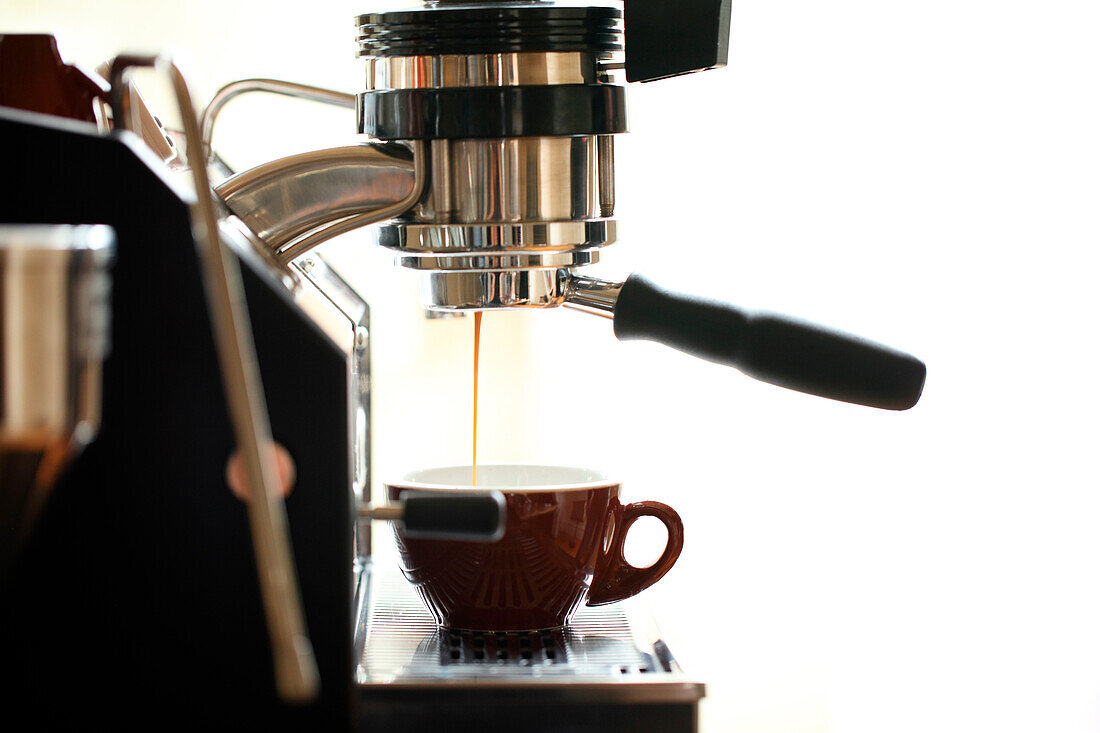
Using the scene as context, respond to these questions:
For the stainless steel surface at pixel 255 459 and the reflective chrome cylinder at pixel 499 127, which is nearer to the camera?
the stainless steel surface at pixel 255 459

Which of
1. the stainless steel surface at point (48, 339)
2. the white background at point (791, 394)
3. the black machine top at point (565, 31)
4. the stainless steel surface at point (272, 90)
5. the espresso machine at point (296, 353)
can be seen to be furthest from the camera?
the white background at point (791, 394)

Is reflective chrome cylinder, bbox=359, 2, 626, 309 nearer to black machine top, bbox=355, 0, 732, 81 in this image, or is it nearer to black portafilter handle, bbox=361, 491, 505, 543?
black machine top, bbox=355, 0, 732, 81

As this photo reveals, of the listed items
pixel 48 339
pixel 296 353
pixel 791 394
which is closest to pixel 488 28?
pixel 296 353

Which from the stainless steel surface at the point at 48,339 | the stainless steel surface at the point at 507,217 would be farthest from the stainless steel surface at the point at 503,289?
the stainless steel surface at the point at 48,339

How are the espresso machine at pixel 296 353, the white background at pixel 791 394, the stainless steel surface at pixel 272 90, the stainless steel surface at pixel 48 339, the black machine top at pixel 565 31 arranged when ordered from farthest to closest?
the white background at pixel 791 394 → the stainless steel surface at pixel 272 90 → the black machine top at pixel 565 31 → the espresso machine at pixel 296 353 → the stainless steel surface at pixel 48 339

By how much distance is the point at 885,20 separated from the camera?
94 centimetres

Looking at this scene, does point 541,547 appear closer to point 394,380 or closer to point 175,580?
point 175,580

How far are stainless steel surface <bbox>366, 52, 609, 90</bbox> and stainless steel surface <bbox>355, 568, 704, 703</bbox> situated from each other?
0.22 m

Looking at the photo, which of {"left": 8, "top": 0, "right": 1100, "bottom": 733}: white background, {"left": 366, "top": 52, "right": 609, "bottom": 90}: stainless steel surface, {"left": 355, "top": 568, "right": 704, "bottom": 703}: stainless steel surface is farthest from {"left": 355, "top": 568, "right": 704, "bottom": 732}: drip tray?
{"left": 8, "top": 0, "right": 1100, "bottom": 733}: white background

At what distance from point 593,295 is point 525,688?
0.16m

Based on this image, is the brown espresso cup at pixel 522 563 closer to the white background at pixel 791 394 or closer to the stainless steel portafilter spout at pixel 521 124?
the stainless steel portafilter spout at pixel 521 124

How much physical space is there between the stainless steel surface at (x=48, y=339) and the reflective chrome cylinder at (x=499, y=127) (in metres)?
0.24

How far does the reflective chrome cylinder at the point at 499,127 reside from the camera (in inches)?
17.3

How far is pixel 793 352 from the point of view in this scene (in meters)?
0.41
